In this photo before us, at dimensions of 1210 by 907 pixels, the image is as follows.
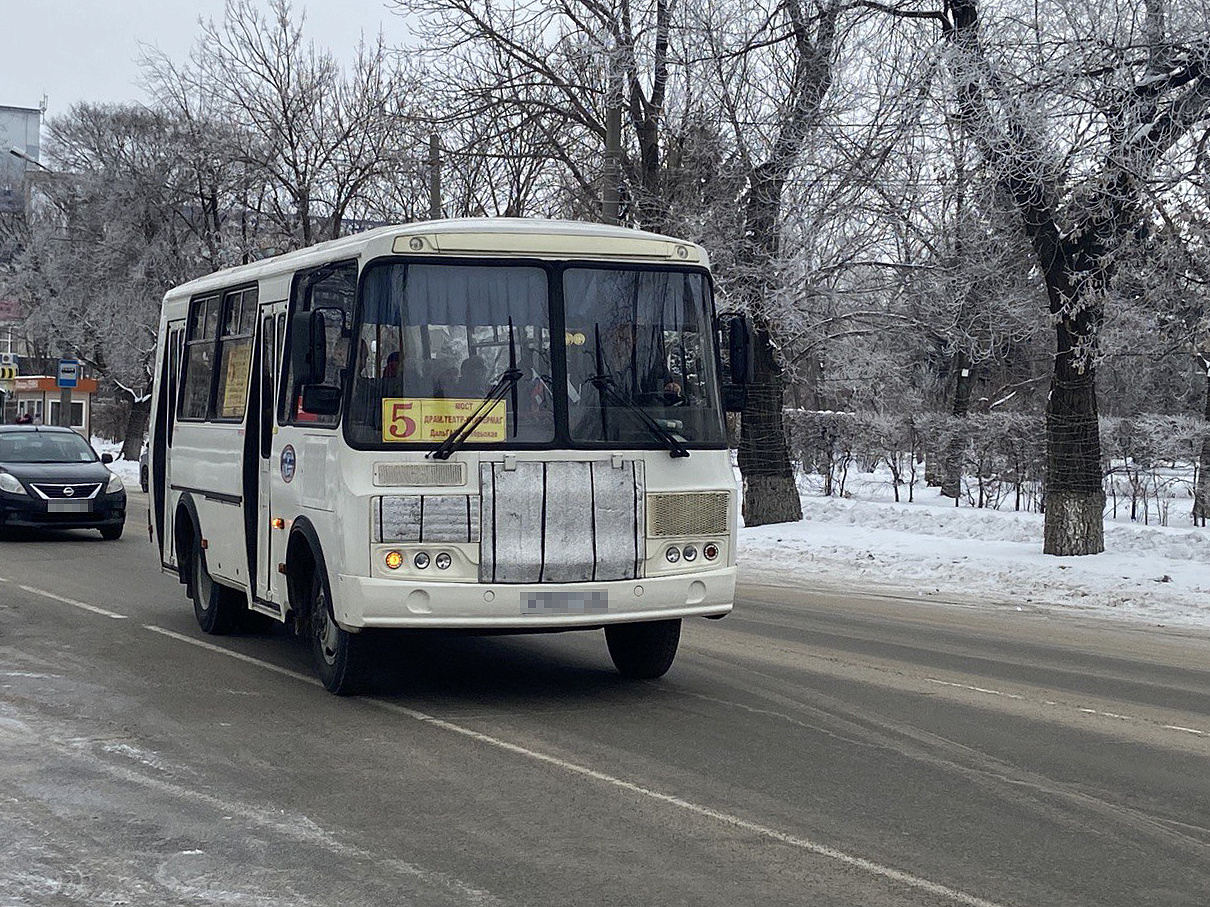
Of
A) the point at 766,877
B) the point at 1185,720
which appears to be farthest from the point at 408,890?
the point at 1185,720

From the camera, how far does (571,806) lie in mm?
6590

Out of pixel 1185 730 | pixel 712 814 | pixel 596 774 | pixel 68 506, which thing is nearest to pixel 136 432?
pixel 68 506

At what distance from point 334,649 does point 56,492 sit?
12.3m

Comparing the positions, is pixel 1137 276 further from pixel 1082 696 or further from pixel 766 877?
pixel 766 877

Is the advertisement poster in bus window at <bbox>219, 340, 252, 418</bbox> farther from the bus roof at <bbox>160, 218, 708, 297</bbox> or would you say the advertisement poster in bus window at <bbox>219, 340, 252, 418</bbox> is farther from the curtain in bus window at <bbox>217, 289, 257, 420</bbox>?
the bus roof at <bbox>160, 218, 708, 297</bbox>

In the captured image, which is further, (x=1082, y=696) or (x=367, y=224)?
(x=367, y=224)

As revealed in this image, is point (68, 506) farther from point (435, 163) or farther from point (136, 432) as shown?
point (136, 432)

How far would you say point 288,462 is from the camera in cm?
976

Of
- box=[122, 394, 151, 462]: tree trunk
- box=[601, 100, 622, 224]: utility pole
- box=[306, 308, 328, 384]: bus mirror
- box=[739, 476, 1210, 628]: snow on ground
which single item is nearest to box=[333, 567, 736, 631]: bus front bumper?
box=[306, 308, 328, 384]: bus mirror

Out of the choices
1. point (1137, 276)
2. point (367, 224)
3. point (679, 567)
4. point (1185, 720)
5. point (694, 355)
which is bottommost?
point (1185, 720)

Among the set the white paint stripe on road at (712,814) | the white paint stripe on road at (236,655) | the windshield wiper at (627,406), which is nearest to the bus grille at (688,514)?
the windshield wiper at (627,406)

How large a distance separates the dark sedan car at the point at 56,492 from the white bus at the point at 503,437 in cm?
1153

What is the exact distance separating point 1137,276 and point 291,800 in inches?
515

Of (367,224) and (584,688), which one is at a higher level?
(367,224)
